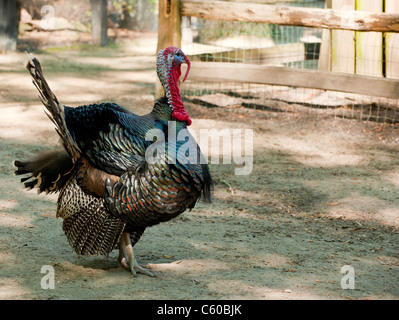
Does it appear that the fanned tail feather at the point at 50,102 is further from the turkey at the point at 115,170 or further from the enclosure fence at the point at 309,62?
the enclosure fence at the point at 309,62

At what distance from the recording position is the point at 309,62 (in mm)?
10625

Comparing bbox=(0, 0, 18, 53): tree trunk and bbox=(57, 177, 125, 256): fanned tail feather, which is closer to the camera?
bbox=(57, 177, 125, 256): fanned tail feather

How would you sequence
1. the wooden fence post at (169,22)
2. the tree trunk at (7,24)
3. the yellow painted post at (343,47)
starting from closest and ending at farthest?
the wooden fence post at (169,22) < the yellow painted post at (343,47) < the tree trunk at (7,24)

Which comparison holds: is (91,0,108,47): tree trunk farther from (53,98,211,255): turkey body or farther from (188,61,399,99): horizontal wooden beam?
(53,98,211,255): turkey body

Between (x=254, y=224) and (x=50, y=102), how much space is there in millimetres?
2522

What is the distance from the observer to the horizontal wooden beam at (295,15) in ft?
26.4

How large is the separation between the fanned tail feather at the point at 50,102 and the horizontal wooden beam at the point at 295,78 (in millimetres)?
5163

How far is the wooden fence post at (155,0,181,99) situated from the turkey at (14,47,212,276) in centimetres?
458

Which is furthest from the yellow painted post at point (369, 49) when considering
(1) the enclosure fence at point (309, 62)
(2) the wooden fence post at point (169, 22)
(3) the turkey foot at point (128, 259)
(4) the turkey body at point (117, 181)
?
(3) the turkey foot at point (128, 259)

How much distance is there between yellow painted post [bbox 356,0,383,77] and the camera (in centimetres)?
905

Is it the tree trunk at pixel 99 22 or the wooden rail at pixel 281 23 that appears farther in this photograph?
the tree trunk at pixel 99 22

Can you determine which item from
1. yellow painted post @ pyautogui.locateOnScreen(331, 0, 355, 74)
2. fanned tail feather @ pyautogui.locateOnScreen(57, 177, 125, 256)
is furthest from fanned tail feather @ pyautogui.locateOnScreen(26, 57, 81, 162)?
yellow painted post @ pyautogui.locateOnScreen(331, 0, 355, 74)

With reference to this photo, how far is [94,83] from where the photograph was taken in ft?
35.0

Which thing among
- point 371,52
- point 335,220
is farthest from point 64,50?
point 335,220
